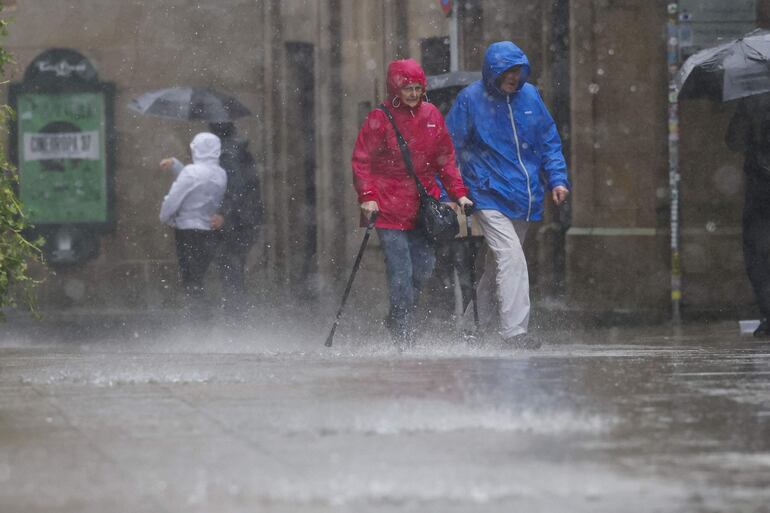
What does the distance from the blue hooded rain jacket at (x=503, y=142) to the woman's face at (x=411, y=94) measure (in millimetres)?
308

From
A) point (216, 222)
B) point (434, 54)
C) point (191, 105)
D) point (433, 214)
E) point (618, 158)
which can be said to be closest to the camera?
→ point (433, 214)

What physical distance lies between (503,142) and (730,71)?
3.12 m

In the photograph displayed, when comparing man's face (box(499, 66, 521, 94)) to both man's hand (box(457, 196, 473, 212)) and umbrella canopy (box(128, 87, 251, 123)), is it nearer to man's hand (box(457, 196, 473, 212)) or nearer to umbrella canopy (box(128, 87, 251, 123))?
man's hand (box(457, 196, 473, 212))

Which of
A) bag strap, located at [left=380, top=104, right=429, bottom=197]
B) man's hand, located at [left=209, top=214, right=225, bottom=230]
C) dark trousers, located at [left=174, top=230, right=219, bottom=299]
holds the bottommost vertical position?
dark trousers, located at [left=174, top=230, right=219, bottom=299]

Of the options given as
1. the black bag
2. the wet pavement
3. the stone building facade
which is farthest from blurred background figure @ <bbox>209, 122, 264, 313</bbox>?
the stone building facade

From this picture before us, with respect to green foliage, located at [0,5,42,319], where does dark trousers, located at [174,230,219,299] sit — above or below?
below

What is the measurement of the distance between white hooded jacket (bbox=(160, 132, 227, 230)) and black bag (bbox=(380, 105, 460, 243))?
367cm

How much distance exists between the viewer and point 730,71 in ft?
40.7

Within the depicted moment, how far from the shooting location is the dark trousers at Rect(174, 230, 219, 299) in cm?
1296

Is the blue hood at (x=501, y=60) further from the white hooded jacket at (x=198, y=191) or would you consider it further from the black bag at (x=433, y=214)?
the white hooded jacket at (x=198, y=191)

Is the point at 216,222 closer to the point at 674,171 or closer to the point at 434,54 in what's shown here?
the point at 674,171

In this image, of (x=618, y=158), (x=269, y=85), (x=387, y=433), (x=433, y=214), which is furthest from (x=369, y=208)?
(x=269, y=85)

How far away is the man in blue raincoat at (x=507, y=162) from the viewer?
9.69 meters

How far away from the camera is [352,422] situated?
5.71 metres
